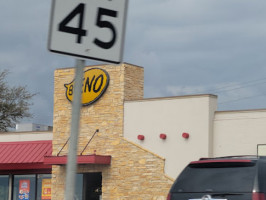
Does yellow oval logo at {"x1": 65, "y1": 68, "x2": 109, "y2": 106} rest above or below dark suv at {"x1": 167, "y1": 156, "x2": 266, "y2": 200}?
above

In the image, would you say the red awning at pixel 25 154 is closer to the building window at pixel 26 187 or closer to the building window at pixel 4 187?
the building window at pixel 26 187

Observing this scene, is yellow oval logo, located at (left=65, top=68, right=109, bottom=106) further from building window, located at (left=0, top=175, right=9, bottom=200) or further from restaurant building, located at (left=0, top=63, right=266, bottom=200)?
building window, located at (left=0, top=175, right=9, bottom=200)

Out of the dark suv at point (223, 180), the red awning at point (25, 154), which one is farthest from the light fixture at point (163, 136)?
the dark suv at point (223, 180)

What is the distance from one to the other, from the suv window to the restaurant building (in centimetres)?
1458

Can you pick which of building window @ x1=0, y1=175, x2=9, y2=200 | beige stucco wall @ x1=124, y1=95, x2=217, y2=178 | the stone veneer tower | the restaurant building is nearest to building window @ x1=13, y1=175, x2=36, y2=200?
the restaurant building

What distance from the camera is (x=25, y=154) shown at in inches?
1248

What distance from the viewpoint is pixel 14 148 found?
1281 inches

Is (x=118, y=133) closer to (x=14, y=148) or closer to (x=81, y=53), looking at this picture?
(x=14, y=148)

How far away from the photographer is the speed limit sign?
546 cm

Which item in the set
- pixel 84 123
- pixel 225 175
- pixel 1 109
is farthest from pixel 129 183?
pixel 1 109

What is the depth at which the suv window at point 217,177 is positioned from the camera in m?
10.0

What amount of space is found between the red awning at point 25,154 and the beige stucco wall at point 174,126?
499cm

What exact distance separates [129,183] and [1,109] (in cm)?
3153

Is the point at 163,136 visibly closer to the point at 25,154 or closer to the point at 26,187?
the point at 25,154
